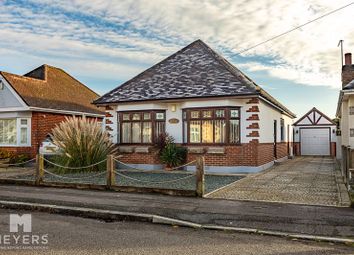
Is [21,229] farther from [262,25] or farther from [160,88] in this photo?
[262,25]

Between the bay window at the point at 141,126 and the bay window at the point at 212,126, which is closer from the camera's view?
the bay window at the point at 212,126

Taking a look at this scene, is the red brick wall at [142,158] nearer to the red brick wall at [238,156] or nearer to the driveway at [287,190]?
the red brick wall at [238,156]

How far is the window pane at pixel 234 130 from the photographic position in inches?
606

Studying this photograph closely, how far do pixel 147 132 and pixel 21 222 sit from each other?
9.98 metres

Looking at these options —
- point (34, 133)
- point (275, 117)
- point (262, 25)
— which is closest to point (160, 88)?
point (262, 25)

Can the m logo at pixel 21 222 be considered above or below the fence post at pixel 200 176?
below

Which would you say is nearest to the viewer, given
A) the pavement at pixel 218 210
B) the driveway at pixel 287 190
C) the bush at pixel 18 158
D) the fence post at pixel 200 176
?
the pavement at pixel 218 210

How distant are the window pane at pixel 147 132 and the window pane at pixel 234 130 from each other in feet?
13.1

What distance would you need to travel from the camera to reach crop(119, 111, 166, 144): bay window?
16.8 m

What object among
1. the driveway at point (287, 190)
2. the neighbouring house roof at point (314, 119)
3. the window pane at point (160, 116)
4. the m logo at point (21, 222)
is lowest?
the m logo at point (21, 222)

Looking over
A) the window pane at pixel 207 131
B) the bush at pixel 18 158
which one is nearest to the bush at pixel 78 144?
the window pane at pixel 207 131

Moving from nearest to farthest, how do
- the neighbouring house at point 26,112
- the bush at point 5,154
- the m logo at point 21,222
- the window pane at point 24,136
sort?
the m logo at point 21,222, the bush at point 5,154, the neighbouring house at point 26,112, the window pane at point 24,136

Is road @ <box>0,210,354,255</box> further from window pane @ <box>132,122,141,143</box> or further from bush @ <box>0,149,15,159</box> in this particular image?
bush @ <box>0,149,15,159</box>

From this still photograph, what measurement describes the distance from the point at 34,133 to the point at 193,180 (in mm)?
11923
